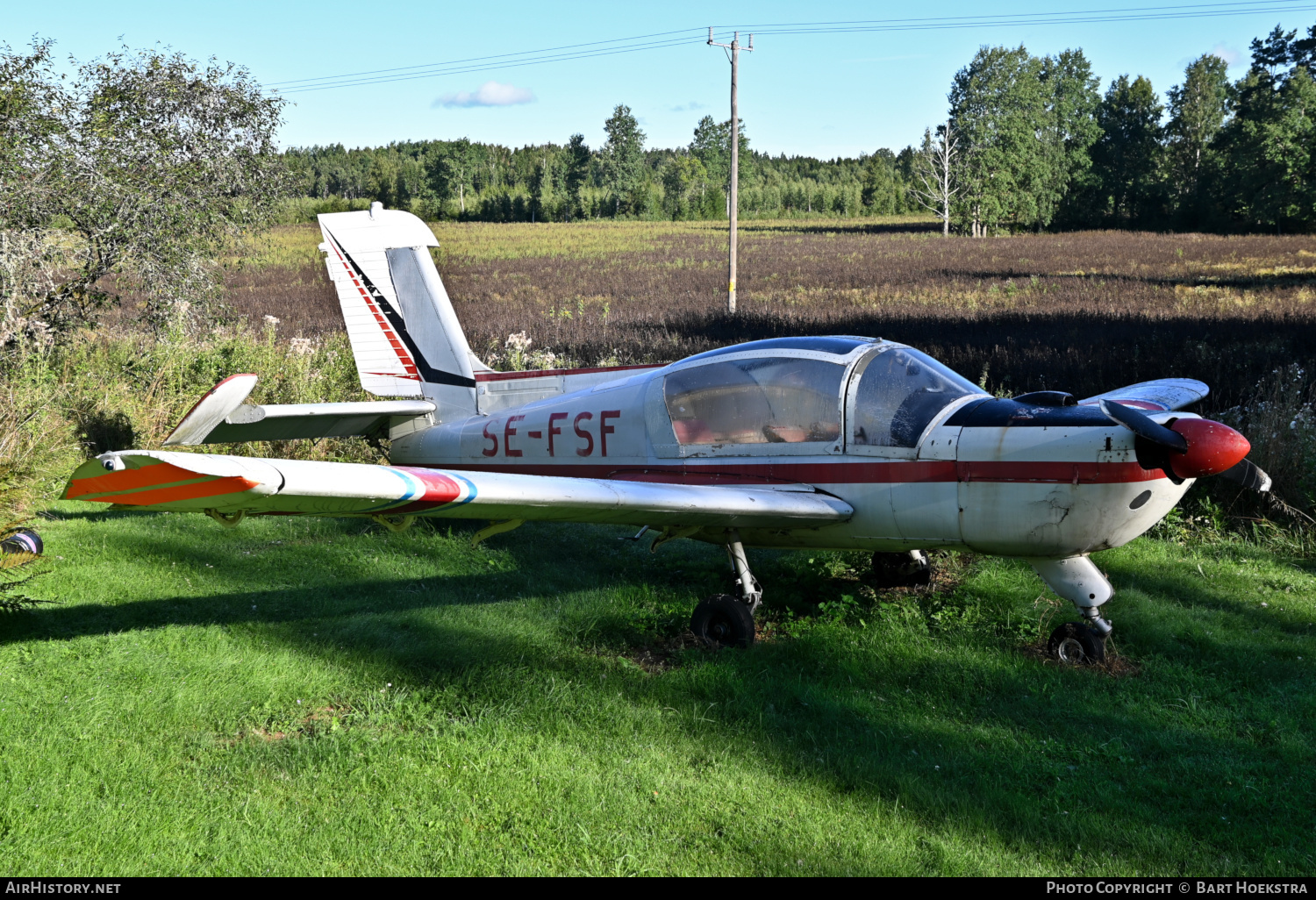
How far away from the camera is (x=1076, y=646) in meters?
5.28

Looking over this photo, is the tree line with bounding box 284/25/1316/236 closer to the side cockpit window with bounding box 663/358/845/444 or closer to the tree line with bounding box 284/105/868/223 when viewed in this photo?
the tree line with bounding box 284/105/868/223

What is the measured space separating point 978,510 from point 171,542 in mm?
6068

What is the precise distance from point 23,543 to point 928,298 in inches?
1016

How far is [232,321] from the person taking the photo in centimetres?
1502

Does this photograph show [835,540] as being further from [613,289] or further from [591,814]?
[613,289]

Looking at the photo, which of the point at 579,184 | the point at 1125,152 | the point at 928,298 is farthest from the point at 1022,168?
the point at 579,184

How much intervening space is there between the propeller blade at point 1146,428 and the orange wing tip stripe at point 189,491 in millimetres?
3999

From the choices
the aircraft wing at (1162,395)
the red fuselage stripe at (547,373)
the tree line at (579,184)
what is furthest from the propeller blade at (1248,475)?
the tree line at (579,184)

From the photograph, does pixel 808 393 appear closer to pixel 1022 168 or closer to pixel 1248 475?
pixel 1248 475

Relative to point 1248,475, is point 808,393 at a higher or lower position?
higher

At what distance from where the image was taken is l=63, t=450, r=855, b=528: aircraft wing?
3.26 m

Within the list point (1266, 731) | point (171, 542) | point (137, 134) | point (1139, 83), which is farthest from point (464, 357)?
point (1139, 83)

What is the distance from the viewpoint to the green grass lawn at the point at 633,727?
11.5 feet

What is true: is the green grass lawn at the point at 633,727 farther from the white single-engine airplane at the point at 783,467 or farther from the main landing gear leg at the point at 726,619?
the white single-engine airplane at the point at 783,467
